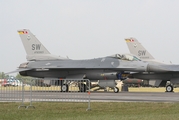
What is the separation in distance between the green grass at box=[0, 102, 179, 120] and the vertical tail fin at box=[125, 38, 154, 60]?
2492 cm

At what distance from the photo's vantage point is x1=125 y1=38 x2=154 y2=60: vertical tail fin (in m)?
39.5

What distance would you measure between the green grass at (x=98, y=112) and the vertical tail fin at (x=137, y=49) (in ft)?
81.8

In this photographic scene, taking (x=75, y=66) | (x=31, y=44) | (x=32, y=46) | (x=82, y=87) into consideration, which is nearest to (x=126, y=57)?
Result: (x=75, y=66)

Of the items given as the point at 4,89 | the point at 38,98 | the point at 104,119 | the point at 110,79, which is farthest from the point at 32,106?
the point at 110,79

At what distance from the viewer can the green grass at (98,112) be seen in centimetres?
1112

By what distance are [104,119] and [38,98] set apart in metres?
5.62

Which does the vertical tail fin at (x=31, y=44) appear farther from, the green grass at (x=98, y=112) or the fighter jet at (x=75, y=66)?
the green grass at (x=98, y=112)

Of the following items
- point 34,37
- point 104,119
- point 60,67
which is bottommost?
point 104,119

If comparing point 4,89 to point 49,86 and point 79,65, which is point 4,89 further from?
point 79,65

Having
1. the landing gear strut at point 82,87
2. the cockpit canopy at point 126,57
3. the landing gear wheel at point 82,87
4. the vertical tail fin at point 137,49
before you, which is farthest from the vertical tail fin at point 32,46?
the landing gear wheel at point 82,87

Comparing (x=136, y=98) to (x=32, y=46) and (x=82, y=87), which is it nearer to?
(x=82, y=87)

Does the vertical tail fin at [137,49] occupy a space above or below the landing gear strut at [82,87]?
above

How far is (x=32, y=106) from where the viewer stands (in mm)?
14289

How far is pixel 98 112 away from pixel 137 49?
28273 mm
